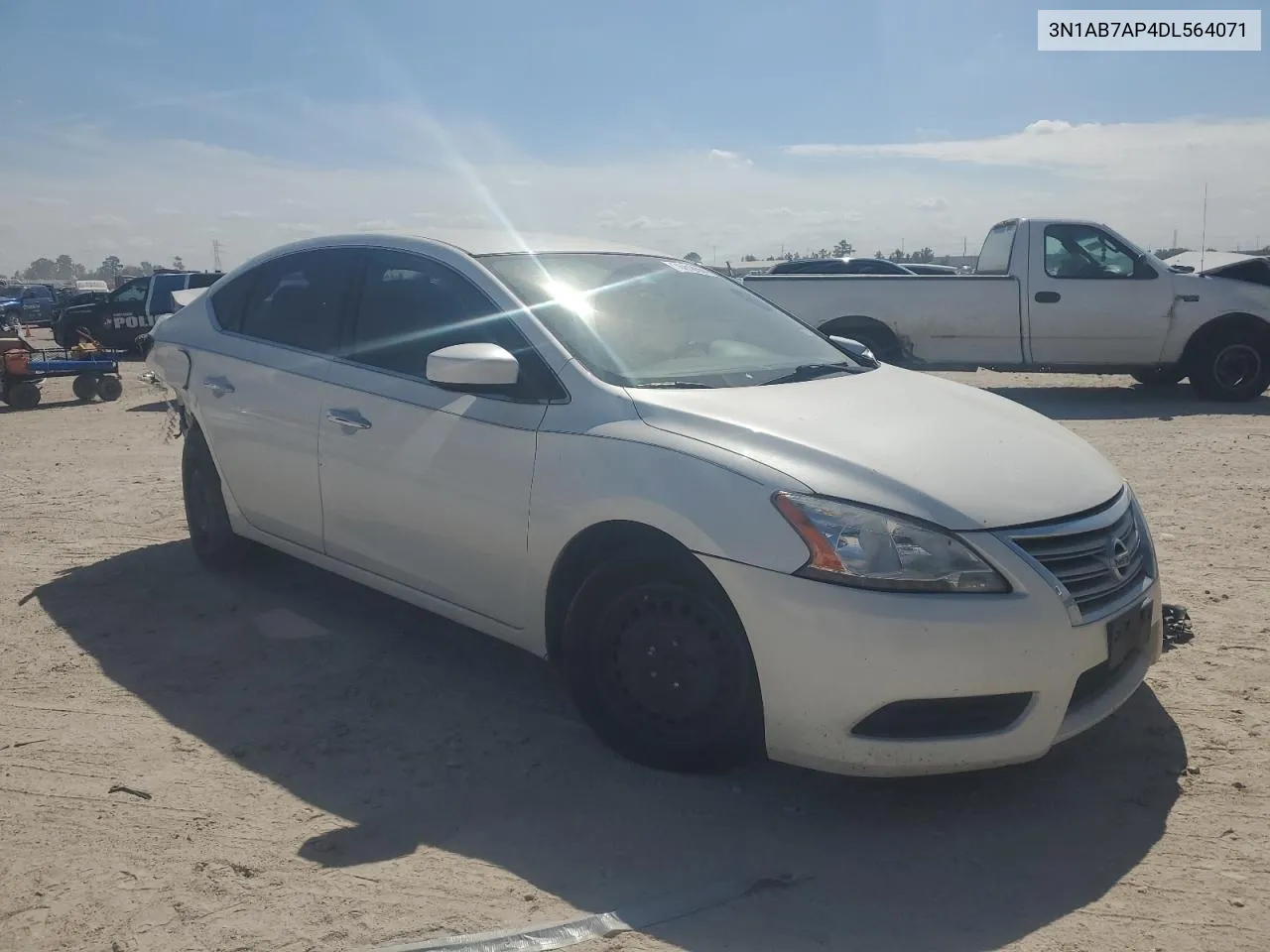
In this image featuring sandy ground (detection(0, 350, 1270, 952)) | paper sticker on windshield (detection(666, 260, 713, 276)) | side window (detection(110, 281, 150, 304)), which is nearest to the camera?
sandy ground (detection(0, 350, 1270, 952))

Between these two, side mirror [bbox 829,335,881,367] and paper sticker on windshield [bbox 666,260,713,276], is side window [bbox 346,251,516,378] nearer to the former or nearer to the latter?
paper sticker on windshield [bbox 666,260,713,276]

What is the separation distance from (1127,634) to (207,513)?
4.30 meters

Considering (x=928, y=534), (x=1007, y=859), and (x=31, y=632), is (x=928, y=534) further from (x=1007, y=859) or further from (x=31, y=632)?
(x=31, y=632)

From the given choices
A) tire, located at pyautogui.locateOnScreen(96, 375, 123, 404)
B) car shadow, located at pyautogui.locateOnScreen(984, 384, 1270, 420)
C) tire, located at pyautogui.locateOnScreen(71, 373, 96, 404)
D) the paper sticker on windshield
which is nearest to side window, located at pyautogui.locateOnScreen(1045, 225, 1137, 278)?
car shadow, located at pyautogui.locateOnScreen(984, 384, 1270, 420)

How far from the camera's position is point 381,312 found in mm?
4516

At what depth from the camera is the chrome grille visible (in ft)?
10.2

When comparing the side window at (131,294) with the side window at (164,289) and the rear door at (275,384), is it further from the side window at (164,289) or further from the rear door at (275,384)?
the rear door at (275,384)

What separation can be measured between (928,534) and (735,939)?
46.1 inches

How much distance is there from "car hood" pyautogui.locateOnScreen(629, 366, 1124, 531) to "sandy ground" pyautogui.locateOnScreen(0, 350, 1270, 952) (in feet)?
3.07

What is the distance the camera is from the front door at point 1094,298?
474 inches

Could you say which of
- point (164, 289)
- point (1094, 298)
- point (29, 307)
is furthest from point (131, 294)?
point (29, 307)

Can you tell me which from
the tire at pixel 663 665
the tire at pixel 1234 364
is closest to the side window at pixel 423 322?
the tire at pixel 663 665

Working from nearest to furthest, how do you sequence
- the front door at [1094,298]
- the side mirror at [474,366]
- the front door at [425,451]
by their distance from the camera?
the side mirror at [474,366] < the front door at [425,451] < the front door at [1094,298]

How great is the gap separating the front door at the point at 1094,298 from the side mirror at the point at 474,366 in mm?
9808
